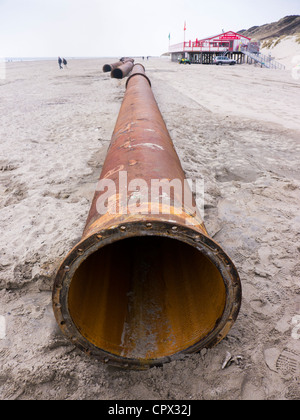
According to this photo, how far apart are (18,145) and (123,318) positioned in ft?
13.7

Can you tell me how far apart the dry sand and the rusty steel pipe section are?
0.19 meters

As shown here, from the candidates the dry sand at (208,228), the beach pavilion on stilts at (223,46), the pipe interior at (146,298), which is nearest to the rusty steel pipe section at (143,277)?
the pipe interior at (146,298)

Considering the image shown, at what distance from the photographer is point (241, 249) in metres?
2.65

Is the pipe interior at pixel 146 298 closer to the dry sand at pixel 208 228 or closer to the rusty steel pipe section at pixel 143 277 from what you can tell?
the rusty steel pipe section at pixel 143 277

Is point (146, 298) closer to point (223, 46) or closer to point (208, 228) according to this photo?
point (208, 228)

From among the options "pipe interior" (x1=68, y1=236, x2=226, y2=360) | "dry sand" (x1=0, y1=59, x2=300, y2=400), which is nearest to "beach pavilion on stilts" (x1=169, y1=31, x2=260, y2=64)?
"dry sand" (x1=0, y1=59, x2=300, y2=400)

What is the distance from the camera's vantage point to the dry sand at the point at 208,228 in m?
1.62

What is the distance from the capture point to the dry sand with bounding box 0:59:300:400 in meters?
1.62

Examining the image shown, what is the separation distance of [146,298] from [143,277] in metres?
0.25

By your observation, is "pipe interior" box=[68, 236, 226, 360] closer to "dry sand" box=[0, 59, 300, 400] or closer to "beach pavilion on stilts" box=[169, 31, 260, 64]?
"dry sand" box=[0, 59, 300, 400]

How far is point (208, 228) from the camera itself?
2.90m

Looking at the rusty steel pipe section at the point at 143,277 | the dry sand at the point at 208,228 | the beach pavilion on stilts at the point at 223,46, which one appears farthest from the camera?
the beach pavilion on stilts at the point at 223,46

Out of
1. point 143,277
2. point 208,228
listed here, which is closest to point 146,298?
point 143,277

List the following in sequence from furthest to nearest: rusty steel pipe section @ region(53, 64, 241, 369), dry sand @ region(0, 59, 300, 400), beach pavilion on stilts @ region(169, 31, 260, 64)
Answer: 1. beach pavilion on stilts @ region(169, 31, 260, 64)
2. dry sand @ region(0, 59, 300, 400)
3. rusty steel pipe section @ region(53, 64, 241, 369)
